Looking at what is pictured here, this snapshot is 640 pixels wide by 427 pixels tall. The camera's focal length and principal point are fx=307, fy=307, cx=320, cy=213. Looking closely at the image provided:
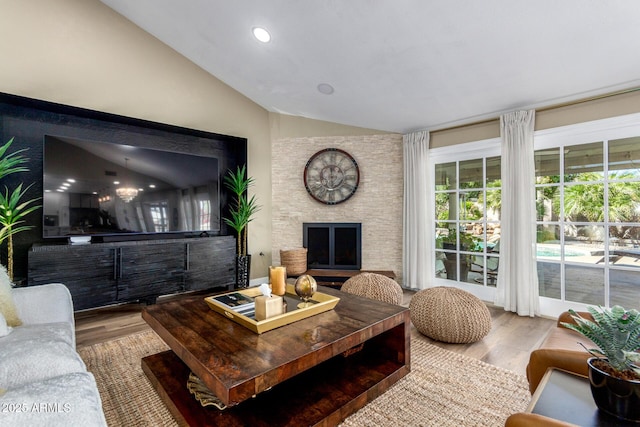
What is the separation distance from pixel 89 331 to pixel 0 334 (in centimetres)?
150

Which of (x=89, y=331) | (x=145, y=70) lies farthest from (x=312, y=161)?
(x=89, y=331)

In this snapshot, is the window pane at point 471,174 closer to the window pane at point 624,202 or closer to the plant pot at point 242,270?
the window pane at point 624,202

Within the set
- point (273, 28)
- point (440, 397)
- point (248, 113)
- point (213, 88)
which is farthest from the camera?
point (248, 113)

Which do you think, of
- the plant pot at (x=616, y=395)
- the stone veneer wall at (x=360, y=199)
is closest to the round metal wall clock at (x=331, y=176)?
the stone veneer wall at (x=360, y=199)

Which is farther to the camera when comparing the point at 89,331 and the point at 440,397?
the point at 89,331

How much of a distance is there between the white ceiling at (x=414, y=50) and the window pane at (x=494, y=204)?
857 mm

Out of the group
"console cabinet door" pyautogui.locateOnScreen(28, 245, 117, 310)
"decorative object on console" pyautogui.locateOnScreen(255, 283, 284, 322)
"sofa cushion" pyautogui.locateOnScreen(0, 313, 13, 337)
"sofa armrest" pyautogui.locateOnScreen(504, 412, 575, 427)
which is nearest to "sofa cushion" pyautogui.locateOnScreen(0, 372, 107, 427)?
"decorative object on console" pyautogui.locateOnScreen(255, 283, 284, 322)

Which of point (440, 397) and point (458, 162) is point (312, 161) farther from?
point (440, 397)

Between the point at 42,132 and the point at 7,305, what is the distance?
2189 mm

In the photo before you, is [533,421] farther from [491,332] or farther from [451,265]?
[451,265]

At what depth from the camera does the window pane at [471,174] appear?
356cm

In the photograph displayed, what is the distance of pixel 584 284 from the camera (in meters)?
2.85

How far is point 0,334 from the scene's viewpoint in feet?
4.42

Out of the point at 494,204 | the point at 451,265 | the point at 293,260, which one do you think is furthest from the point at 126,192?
the point at 494,204
